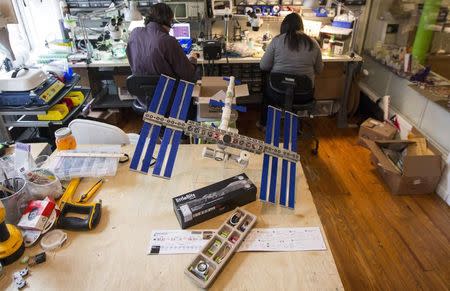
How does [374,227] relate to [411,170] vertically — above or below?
below

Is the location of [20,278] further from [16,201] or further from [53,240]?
[16,201]

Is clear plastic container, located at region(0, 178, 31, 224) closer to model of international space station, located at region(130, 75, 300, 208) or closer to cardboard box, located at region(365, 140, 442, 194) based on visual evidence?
model of international space station, located at region(130, 75, 300, 208)

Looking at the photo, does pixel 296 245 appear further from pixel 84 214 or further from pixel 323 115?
pixel 323 115

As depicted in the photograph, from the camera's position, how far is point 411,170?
2381 millimetres

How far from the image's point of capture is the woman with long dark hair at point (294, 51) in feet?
8.59

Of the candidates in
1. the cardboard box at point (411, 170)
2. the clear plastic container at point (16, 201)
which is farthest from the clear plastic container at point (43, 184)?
the cardboard box at point (411, 170)

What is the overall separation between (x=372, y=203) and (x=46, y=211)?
7.13 feet

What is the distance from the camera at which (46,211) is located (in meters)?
1.12

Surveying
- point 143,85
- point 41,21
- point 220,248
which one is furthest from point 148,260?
point 41,21

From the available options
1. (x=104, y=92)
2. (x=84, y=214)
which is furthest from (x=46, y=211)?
(x=104, y=92)

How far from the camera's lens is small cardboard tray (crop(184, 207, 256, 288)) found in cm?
96

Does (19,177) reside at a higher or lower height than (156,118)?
lower

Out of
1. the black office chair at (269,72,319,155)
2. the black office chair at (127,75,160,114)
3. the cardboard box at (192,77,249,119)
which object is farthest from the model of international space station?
the black office chair at (269,72,319,155)

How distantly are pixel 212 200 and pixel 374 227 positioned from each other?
150cm
